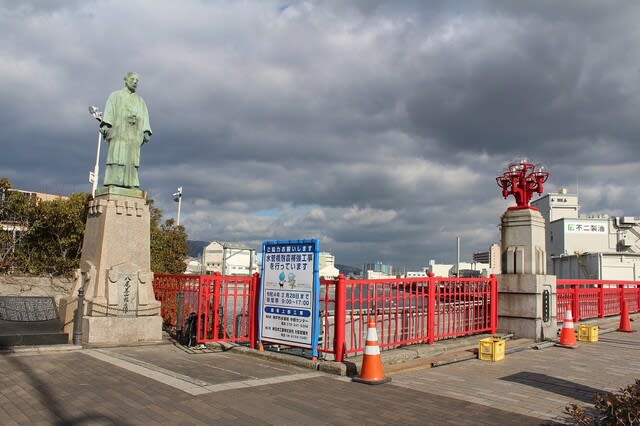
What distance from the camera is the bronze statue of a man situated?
505 inches

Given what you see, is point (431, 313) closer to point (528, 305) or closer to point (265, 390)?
point (528, 305)

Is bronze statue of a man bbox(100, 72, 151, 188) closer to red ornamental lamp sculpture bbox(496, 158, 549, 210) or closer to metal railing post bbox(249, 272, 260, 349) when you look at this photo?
metal railing post bbox(249, 272, 260, 349)

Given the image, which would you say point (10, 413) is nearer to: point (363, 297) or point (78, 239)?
point (363, 297)

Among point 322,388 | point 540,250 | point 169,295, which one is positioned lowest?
point 322,388

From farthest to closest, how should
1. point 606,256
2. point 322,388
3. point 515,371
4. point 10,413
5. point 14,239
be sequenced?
point 606,256
point 14,239
point 515,371
point 322,388
point 10,413

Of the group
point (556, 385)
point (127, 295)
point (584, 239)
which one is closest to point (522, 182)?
point (556, 385)

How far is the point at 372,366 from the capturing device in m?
7.88

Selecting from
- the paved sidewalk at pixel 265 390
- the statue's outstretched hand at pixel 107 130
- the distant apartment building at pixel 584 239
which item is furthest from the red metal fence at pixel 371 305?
the distant apartment building at pixel 584 239

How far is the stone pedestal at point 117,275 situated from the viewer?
11.5 metres

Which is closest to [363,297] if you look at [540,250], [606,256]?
[540,250]

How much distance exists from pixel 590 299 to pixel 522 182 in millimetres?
7470

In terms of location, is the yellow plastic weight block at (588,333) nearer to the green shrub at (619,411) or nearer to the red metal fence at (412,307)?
the red metal fence at (412,307)

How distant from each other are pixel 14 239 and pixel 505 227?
18188 mm

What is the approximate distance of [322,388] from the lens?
7.40 meters
